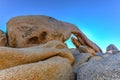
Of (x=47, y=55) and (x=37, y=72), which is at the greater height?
(x=47, y=55)

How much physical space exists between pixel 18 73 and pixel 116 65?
137 cm

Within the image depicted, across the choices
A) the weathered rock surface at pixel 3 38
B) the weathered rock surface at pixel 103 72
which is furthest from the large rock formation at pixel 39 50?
the weathered rock surface at pixel 103 72

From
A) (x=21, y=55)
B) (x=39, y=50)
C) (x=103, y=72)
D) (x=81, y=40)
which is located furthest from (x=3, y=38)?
(x=103, y=72)

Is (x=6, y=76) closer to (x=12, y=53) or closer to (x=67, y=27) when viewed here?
(x=12, y=53)

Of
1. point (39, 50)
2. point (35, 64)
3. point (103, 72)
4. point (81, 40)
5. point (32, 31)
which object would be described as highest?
point (32, 31)

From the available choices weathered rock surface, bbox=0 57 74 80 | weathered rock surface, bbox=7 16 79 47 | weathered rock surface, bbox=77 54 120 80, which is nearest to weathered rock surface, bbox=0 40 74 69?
weathered rock surface, bbox=0 57 74 80

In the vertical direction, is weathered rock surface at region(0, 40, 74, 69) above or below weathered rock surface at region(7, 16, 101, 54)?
below

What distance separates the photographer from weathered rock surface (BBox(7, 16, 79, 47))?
6.72 meters

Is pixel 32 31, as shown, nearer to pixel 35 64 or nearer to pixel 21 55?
pixel 21 55

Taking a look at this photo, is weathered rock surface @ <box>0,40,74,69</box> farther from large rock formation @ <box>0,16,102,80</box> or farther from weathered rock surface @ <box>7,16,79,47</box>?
weathered rock surface @ <box>7,16,79,47</box>

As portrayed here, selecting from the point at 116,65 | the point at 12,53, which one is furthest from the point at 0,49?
the point at 116,65

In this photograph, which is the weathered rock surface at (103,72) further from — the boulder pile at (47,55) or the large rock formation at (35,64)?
the large rock formation at (35,64)

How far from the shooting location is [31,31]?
267 inches

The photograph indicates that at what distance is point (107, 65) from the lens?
3.06m
